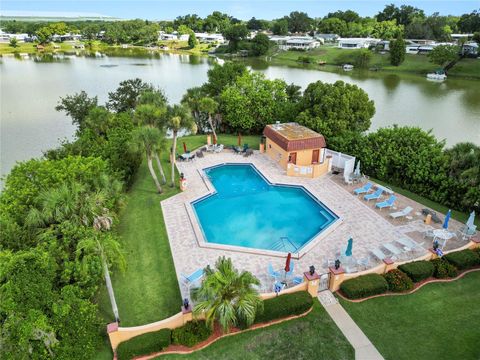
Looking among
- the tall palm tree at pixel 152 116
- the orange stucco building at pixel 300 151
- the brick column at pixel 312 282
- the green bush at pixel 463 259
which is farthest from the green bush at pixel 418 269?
the tall palm tree at pixel 152 116

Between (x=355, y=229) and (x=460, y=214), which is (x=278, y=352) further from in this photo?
(x=460, y=214)

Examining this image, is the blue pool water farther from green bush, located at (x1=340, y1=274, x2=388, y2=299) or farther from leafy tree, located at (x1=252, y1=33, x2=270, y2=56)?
leafy tree, located at (x1=252, y1=33, x2=270, y2=56)

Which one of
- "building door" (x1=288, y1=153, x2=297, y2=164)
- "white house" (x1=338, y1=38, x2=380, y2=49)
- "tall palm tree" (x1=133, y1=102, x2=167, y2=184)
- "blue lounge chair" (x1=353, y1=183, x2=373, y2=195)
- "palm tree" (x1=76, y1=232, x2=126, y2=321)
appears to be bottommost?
"blue lounge chair" (x1=353, y1=183, x2=373, y2=195)

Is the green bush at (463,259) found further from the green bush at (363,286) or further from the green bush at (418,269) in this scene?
the green bush at (363,286)

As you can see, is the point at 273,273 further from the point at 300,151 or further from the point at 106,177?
the point at 300,151

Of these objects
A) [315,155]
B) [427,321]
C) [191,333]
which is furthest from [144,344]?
[315,155]

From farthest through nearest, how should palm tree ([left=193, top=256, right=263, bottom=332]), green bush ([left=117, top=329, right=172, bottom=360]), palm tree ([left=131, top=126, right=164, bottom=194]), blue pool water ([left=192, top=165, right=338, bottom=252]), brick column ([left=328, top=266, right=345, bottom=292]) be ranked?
palm tree ([left=131, top=126, right=164, bottom=194]) < blue pool water ([left=192, top=165, right=338, bottom=252]) < brick column ([left=328, top=266, right=345, bottom=292]) < green bush ([left=117, top=329, right=172, bottom=360]) < palm tree ([left=193, top=256, right=263, bottom=332])

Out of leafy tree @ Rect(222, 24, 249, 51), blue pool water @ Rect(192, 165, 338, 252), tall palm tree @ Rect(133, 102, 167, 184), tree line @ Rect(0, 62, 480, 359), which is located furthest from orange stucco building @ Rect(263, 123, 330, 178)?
leafy tree @ Rect(222, 24, 249, 51)
